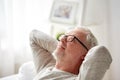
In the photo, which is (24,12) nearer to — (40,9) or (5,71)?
(40,9)

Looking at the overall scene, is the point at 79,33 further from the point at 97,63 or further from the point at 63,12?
the point at 63,12

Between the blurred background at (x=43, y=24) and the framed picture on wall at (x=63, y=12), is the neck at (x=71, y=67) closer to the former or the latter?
the blurred background at (x=43, y=24)

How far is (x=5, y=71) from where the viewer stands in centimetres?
219

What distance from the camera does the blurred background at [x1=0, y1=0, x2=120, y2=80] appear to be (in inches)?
76.5

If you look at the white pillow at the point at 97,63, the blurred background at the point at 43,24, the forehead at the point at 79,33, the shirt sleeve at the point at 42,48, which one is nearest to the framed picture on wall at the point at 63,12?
the blurred background at the point at 43,24

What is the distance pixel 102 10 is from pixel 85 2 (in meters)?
0.16

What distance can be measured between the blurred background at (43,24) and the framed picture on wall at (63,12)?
13 millimetres

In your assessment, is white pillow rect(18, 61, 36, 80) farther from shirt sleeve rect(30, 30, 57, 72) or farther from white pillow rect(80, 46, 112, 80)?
white pillow rect(80, 46, 112, 80)

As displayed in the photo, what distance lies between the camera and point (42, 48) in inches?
64.0

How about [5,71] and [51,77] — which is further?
[5,71]

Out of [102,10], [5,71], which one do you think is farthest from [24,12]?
[102,10]

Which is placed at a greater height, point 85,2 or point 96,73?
point 85,2

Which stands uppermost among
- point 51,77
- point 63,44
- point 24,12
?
point 24,12

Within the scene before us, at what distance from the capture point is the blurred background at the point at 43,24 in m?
1.94
